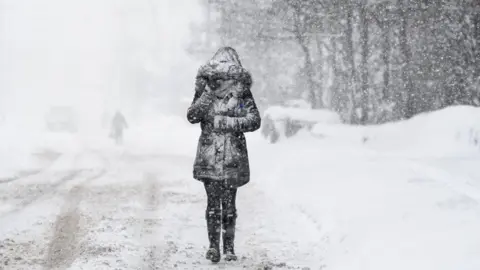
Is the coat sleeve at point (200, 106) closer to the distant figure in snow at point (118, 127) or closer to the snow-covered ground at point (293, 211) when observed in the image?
the snow-covered ground at point (293, 211)

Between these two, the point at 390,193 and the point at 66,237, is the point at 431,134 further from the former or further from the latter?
the point at 66,237

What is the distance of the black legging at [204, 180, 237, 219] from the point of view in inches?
281

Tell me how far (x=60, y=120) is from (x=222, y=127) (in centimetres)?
3704

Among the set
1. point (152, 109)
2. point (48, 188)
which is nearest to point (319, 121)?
point (48, 188)

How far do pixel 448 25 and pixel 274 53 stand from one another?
2296 centimetres

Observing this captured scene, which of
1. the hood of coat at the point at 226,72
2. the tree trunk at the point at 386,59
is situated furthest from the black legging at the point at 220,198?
the tree trunk at the point at 386,59

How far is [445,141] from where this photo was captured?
15453 millimetres

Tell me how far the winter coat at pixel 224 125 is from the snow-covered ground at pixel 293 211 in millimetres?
945

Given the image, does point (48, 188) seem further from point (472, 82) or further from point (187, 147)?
point (187, 147)

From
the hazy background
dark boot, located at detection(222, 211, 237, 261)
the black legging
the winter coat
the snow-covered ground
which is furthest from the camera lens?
the hazy background

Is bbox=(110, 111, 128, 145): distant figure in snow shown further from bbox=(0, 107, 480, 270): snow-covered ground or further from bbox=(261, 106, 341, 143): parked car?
bbox=(0, 107, 480, 270): snow-covered ground

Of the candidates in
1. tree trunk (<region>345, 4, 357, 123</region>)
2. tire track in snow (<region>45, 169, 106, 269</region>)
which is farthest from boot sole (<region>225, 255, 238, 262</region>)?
tree trunk (<region>345, 4, 357, 123</region>)

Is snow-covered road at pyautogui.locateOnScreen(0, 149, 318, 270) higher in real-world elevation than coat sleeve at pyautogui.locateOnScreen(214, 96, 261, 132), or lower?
lower

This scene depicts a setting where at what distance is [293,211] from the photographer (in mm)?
Result: 10844
